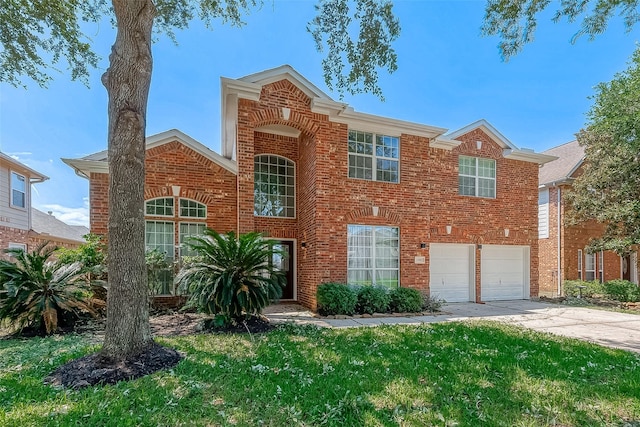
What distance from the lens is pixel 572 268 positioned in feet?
47.9

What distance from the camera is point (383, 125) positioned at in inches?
400

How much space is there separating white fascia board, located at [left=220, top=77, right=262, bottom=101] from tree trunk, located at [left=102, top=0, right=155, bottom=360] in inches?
152

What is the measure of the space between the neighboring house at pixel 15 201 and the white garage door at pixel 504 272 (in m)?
18.9

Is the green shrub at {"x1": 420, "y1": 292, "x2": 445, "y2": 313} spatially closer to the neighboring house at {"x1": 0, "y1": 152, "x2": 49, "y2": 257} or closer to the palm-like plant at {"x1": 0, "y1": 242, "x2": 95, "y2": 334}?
the palm-like plant at {"x1": 0, "y1": 242, "x2": 95, "y2": 334}

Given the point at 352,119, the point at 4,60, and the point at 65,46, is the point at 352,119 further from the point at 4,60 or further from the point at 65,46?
the point at 4,60

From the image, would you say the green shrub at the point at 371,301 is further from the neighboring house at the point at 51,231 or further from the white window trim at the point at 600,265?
the neighboring house at the point at 51,231

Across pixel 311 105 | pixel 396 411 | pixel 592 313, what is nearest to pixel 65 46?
pixel 311 105

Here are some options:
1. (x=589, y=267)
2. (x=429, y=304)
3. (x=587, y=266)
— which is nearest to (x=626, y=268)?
(x=589, y=267)

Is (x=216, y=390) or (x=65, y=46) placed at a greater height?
(x=65, y=46)

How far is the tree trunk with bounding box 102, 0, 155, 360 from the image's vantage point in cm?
430

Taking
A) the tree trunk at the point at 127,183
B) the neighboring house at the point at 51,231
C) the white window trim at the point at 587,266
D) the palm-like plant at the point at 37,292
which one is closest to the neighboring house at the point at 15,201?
the neighboring house at the point at 51,231

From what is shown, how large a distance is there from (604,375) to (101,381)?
6.25 m

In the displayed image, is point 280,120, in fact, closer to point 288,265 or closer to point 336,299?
point 288,265

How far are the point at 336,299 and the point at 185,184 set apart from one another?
18.1ft
